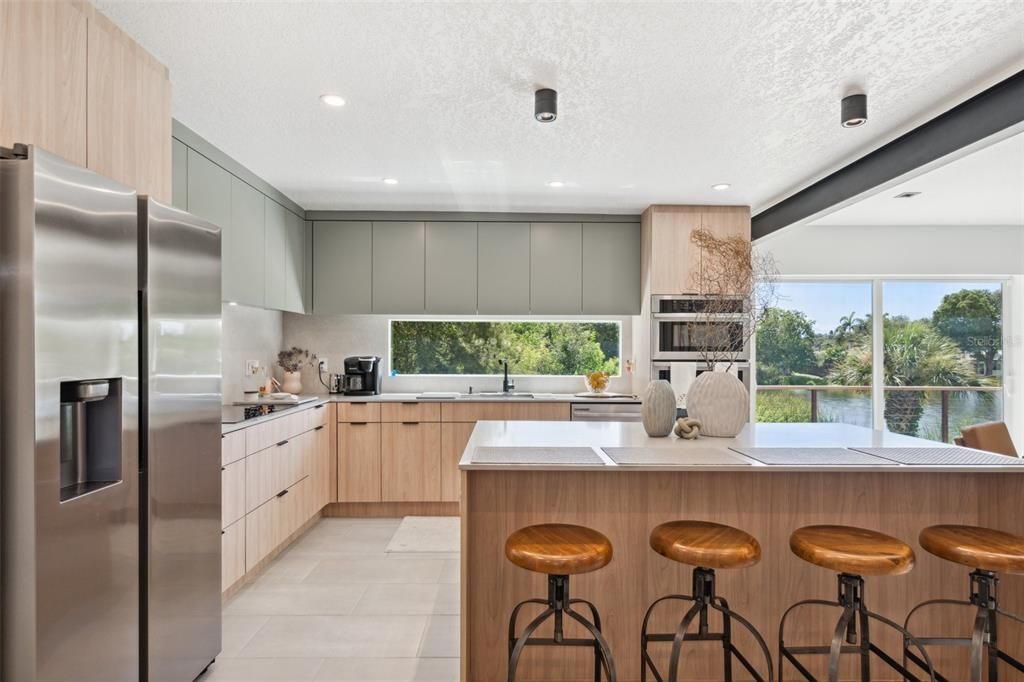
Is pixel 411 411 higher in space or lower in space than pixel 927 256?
lower

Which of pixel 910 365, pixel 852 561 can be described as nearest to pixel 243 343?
pixel 852 561

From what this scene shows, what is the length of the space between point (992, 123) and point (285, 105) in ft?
10.5

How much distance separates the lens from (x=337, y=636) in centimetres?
272

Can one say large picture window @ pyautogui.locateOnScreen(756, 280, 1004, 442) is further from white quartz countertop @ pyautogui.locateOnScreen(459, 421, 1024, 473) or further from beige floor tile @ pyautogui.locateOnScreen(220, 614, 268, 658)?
beige floor tile @ pyautogui.locateOnScreen(220, 614, 268, 658)

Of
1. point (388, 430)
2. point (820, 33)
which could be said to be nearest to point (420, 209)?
point (388, 430)

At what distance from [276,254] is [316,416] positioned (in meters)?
1.24

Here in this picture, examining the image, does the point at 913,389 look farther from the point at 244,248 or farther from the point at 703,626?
the point at 244,248

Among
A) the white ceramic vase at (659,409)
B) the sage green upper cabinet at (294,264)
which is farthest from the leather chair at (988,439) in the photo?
the sage green upper cabinet at (294,264)

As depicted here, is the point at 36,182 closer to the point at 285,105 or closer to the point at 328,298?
the point at 285,105

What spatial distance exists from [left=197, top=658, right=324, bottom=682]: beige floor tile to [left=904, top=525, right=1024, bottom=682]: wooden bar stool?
7.52 ft

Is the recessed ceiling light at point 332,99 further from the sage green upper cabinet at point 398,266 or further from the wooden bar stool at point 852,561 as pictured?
the wooden bar stool at point 852,561

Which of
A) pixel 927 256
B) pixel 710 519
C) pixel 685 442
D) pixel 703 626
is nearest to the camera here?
pixel 703 626

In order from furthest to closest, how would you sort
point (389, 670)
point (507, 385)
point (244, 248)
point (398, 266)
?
point (507, 385), point (398, 266), point (244, 248), point (389, 670)

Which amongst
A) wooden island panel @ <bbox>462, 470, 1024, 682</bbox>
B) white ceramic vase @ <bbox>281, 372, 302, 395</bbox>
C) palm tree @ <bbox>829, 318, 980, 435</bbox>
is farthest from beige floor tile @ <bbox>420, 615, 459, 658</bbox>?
palm tree @ <bbox>829, 318, 980, 435</bbox>
